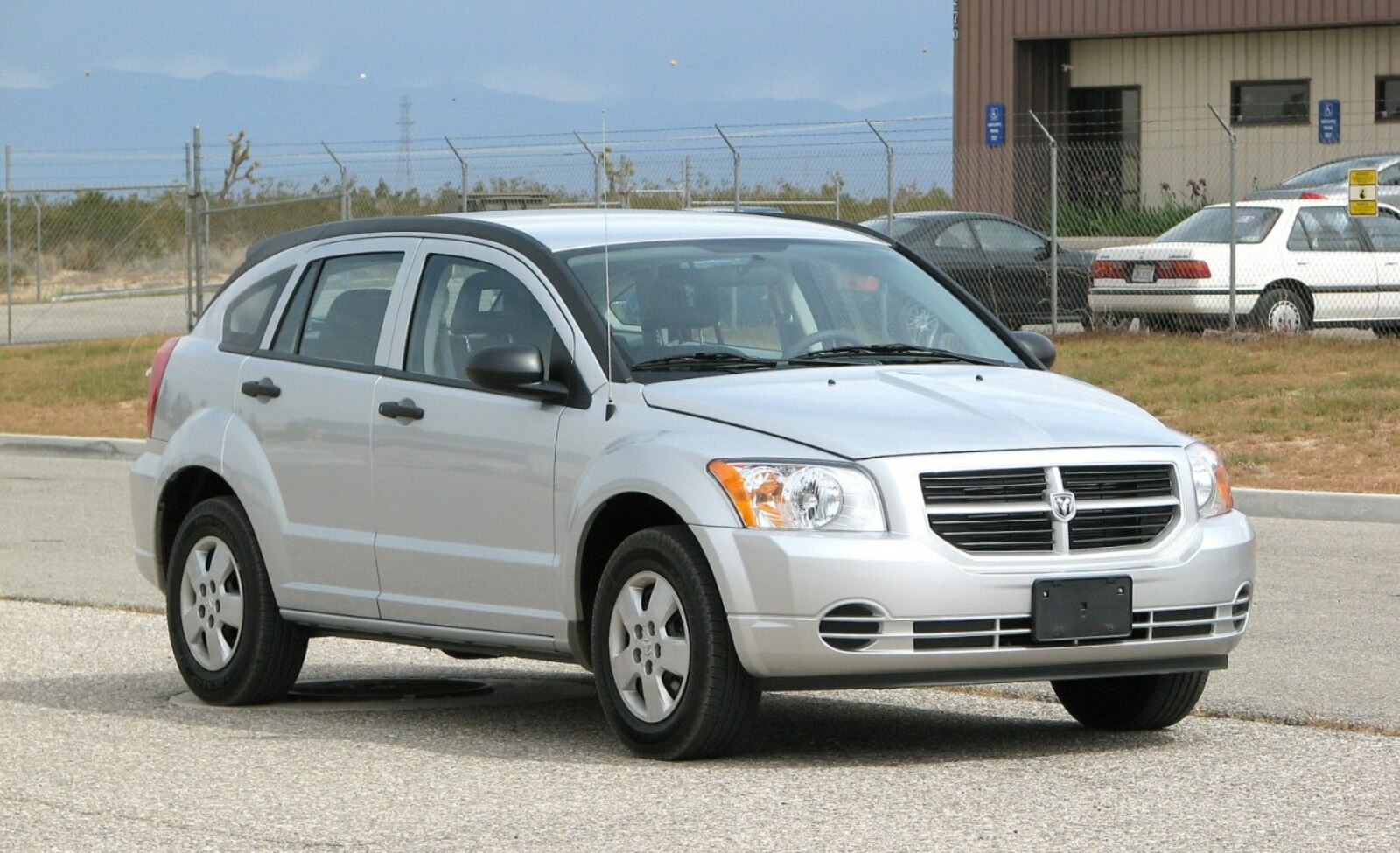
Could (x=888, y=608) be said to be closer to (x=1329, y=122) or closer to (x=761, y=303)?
(x=761, y=303)

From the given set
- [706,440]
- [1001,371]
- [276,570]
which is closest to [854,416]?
[706,440]

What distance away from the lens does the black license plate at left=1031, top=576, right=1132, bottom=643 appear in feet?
21.9

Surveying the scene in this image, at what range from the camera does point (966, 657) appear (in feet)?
21.8

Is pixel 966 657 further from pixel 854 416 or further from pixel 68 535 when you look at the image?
pixel 68 535

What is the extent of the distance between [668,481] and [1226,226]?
17373mm

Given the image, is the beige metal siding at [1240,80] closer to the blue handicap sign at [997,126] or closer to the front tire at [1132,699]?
the blue handicap sign at [997,126]

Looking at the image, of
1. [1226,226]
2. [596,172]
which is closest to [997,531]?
[1226,226]

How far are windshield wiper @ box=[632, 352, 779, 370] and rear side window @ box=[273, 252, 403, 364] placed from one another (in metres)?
1.27

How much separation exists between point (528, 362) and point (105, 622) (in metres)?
4.09

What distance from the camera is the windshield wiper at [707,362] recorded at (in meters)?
7.38

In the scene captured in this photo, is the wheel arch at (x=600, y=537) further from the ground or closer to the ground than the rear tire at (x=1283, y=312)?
closer to the ground

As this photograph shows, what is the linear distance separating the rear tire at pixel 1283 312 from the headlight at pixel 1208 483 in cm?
1618

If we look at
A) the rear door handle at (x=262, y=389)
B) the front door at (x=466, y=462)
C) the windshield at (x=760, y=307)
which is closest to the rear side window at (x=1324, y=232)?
the windshield at (x=760, y=307)

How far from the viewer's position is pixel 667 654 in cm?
688
